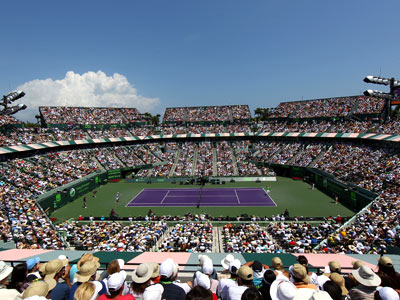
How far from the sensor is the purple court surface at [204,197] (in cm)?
2991

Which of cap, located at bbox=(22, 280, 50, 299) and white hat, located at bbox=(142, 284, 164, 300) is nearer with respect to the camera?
cap, located at bbox=(22, 280, 50, 299)

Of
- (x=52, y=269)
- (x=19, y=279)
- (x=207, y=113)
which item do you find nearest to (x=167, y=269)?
(x=52, y=269)

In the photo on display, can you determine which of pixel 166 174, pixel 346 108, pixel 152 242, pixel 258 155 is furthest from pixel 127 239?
pixel 346 108

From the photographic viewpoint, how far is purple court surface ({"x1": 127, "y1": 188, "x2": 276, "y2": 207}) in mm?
29911

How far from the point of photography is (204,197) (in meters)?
32.7

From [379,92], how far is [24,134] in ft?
181

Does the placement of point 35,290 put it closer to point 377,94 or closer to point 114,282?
point 114,282

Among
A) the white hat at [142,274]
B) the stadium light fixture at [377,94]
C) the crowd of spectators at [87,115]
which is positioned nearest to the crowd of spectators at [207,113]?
the crowd of spectators at [87,115]

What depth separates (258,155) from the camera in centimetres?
4981

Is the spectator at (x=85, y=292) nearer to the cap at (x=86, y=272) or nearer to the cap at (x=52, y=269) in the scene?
the cap at (x=86, y=272)

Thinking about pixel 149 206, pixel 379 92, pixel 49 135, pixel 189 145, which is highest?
pixel 379 92

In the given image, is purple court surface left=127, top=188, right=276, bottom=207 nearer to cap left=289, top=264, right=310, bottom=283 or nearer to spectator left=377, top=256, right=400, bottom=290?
spectator left=377, top=256, right=400, bottom=290

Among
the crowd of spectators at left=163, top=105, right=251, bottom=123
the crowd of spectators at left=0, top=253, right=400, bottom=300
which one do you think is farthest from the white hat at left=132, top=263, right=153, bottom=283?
the crowd of spectators at left=163, top=105, right=251, bottom=123

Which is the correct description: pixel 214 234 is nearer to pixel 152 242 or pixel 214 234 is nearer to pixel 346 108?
pixel 152 242
